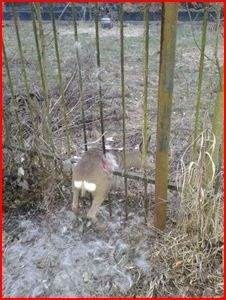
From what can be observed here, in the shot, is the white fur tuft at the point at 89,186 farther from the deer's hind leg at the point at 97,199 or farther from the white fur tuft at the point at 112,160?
the white fur tuft at the point at 112,160

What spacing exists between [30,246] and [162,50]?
1556mm

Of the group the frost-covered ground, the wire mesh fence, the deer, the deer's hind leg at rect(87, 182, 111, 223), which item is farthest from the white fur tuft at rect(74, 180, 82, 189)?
the frost-covered ground

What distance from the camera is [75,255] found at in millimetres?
2822

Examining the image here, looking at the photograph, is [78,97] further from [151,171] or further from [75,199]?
[75,199]

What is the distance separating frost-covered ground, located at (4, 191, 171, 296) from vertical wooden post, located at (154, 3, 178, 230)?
258 mm

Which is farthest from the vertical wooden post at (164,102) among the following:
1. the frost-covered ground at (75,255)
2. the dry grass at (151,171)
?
the frost-covered ground at (75,255)

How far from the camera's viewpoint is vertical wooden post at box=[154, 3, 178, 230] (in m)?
2.17

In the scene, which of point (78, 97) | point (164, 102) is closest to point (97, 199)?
point (164, 102)

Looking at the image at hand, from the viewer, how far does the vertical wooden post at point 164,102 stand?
7.13 ft

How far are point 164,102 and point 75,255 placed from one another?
1.16 metres

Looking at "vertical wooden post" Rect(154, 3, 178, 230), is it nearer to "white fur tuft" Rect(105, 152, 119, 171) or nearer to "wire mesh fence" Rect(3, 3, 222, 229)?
"wire mesh fence" Rect(3, 3, 222, 229)

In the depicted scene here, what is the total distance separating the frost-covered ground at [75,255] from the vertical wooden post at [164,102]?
258 millimetres

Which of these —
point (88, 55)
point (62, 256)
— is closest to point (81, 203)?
point (62, 256)

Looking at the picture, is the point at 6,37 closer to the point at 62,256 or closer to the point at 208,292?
the point at 62,256
